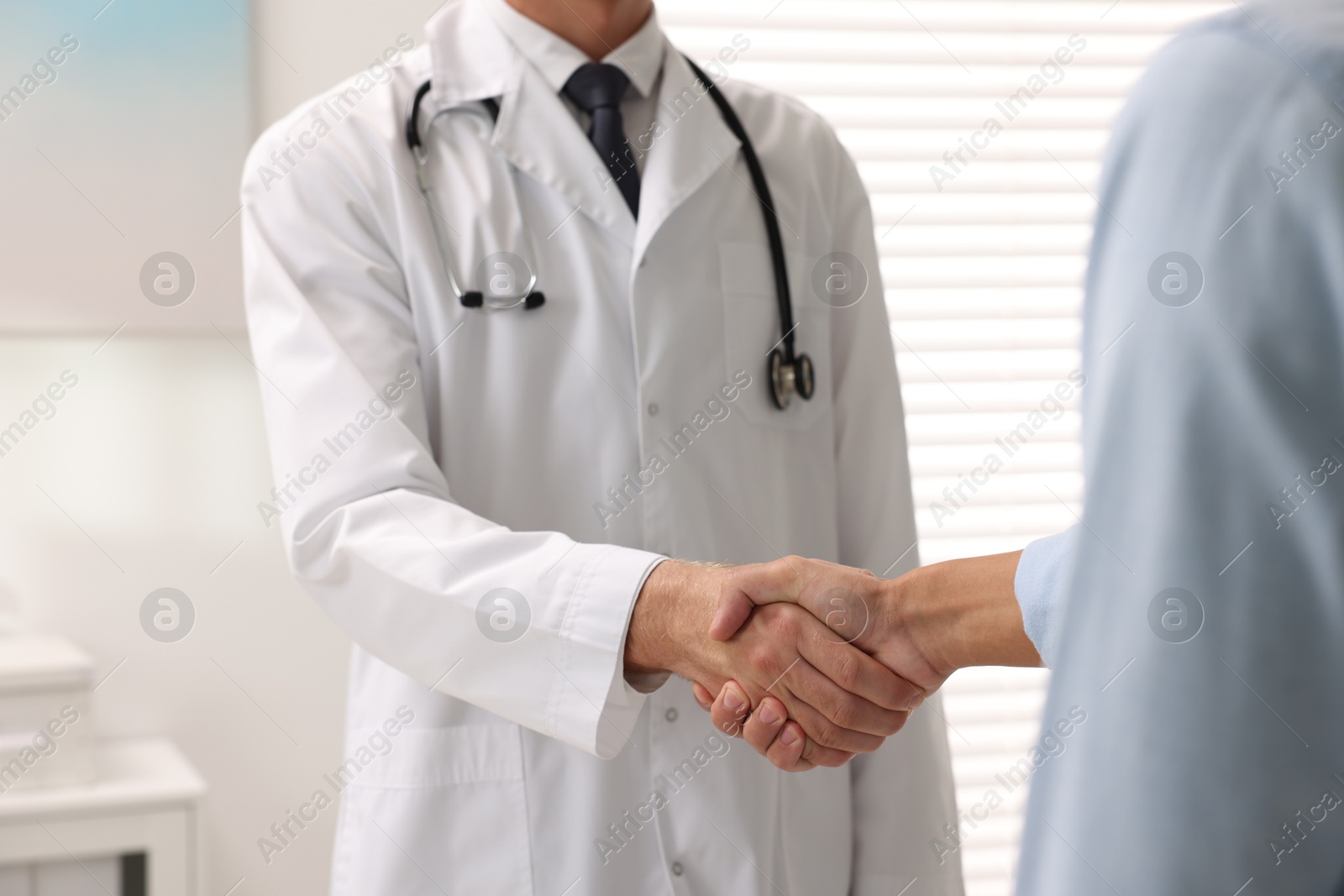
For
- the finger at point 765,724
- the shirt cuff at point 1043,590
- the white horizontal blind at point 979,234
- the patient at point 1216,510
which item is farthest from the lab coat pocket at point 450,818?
the white horizontal blind at point 979,234

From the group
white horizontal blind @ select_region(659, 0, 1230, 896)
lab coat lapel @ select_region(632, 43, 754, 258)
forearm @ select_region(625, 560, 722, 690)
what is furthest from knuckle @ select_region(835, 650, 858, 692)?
white horizontal blind @ select_region(659, 0, 1230, 896)

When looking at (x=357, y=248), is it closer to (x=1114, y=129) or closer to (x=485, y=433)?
(x=485, y=433)

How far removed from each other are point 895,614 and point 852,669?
0.23 feet

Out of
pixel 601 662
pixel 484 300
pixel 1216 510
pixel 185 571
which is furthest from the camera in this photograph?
pixel 185 571

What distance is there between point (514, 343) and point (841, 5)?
1.08 metres

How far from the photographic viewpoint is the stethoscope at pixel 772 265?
1.11m

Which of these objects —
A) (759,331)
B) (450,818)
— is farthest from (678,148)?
(450,818)

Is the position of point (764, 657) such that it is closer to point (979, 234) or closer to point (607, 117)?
point (607, 117)

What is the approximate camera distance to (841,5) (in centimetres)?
185

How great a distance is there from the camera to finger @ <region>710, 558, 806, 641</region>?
1012mm

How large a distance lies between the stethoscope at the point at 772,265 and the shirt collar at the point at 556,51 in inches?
2.8

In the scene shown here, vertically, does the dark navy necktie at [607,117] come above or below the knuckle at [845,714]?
above

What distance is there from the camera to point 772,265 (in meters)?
1.23

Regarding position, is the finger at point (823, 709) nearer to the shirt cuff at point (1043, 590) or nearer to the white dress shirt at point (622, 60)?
the shirt cuff at point (1043, 590)
